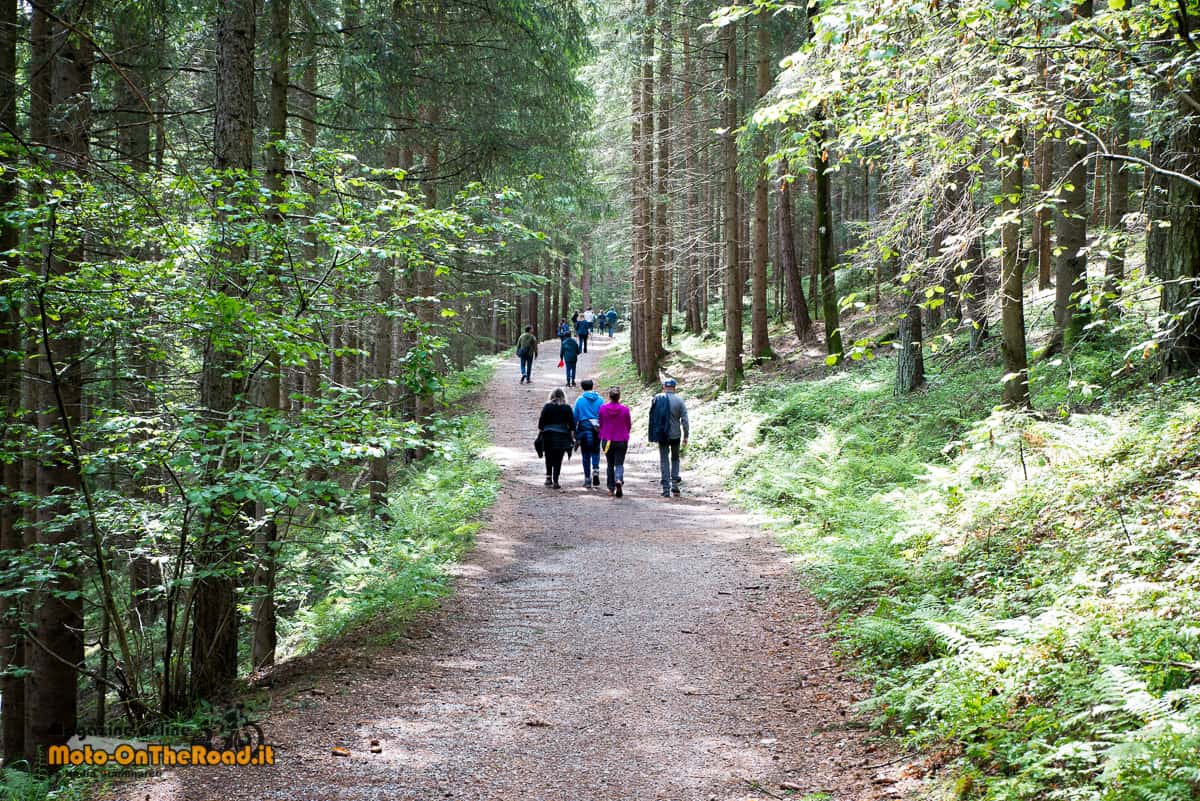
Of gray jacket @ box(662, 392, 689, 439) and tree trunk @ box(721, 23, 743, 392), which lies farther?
tree trunk @ box(721, 23, 743, 392)

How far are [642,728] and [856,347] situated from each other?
297 cm

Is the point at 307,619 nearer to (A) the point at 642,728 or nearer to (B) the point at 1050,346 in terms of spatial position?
(A) the point at 642,728

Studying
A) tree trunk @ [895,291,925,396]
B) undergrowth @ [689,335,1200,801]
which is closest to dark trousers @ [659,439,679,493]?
undergrowth @ [689,335,1200,801]

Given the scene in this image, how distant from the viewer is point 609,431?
1298 cm

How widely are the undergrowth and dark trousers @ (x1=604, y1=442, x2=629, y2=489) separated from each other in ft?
9.61

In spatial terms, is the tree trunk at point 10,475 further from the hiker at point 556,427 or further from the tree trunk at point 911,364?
the tree trunk at point 911,364

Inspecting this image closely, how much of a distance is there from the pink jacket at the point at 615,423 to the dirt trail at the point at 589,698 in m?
3.48

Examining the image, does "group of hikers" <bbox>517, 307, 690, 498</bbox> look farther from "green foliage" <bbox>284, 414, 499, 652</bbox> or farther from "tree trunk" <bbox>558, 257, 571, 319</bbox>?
"tree trunk" <bbox>558, 257, 571, 319</bbox>

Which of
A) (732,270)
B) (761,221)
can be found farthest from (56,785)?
(761,221)

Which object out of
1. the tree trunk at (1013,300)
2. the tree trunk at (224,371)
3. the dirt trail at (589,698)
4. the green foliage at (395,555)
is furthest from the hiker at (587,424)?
the tree trunk at (224,371)

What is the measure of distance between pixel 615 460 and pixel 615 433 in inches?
20.9

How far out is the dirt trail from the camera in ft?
14.6

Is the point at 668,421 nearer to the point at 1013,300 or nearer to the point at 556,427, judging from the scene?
the point at 556,427

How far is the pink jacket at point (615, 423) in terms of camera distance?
42.4ft
